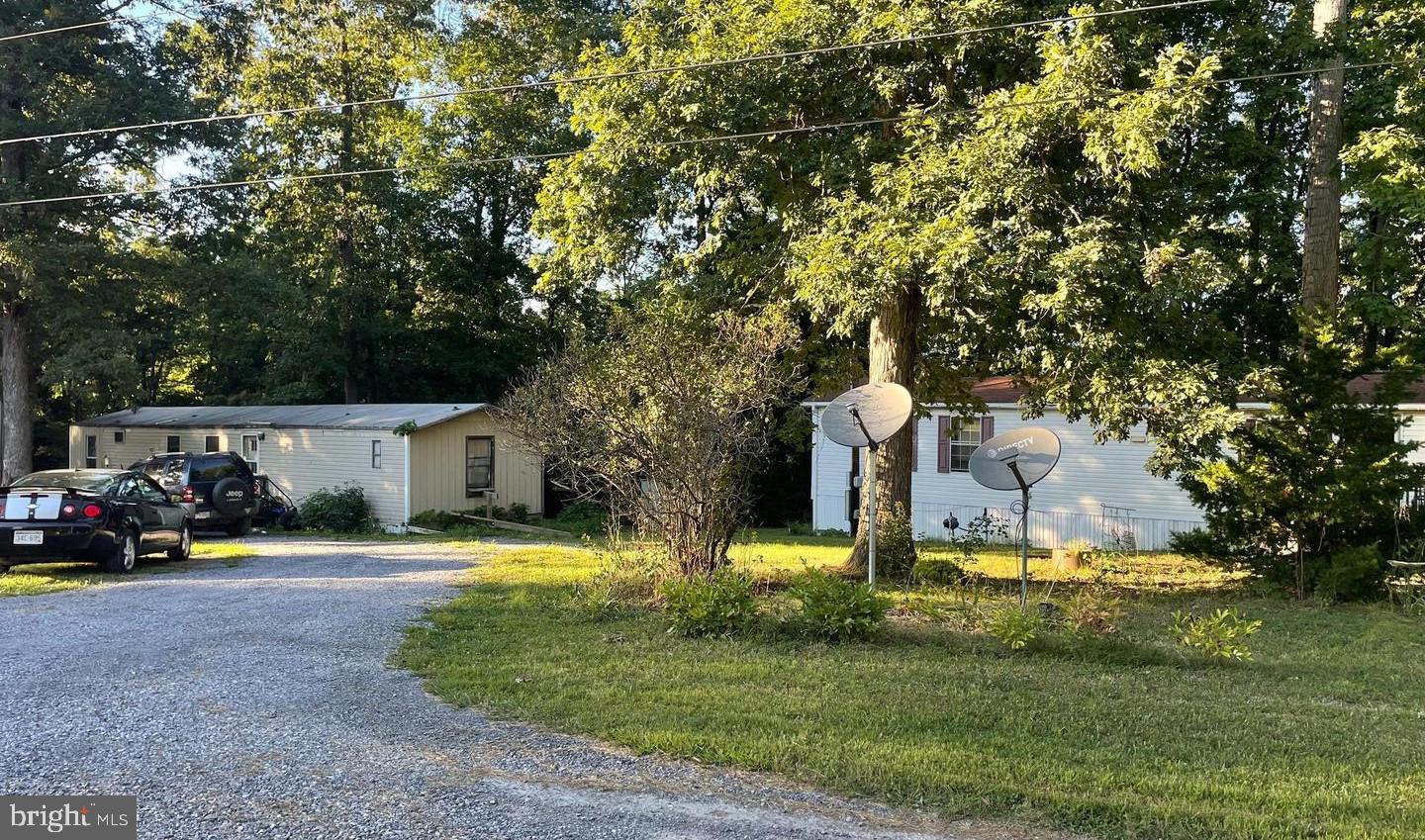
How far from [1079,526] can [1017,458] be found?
1066 centimetres

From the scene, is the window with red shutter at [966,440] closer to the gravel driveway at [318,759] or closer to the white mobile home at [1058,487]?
the white mobile home at [1058,487]

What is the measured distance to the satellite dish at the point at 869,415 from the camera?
932 centimetres

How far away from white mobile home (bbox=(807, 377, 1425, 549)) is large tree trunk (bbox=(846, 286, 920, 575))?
377 centimetres

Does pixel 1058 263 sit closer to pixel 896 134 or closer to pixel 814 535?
pixel 896 134

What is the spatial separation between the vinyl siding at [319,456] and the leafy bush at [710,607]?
14302 mm

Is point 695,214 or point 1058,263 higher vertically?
point 695,214

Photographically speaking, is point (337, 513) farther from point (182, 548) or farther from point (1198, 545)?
point (1198, 545)

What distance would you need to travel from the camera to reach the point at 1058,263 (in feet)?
32.6

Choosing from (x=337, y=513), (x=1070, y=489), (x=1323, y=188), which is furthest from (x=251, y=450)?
(x=1323, y=188)

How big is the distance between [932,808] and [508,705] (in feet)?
9.30

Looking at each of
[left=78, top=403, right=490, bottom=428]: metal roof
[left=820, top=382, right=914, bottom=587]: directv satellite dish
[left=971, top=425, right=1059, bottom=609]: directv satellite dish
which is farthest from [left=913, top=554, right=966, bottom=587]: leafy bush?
[left=78, top=403, right=490, bottom=428]: metal roof

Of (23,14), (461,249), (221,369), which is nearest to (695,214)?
(23,14)

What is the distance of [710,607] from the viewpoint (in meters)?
8.28

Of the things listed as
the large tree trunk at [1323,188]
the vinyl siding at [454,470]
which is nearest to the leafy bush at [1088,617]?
the large tree trunk at [1323,188]
